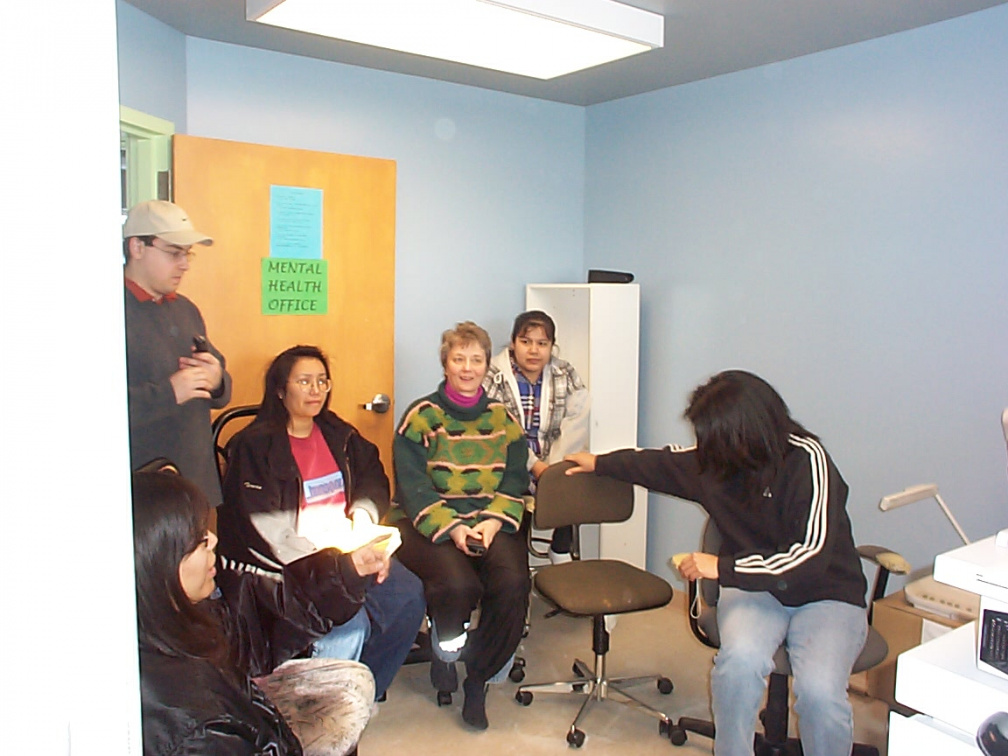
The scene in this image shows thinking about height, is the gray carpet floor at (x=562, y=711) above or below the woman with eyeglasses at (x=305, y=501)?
below

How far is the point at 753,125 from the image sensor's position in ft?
11.8

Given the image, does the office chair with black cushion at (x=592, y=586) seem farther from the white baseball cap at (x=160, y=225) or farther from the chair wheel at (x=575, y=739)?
the white baseball cap at (x=160, y=225)

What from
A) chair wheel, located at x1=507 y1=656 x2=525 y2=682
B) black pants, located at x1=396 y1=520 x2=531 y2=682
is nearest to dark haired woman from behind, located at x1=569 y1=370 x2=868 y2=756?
black pants, located at x1=396 y1=520 x2=531 y2=682

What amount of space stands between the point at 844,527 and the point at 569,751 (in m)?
1.11

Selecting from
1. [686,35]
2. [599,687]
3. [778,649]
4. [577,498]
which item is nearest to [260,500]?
[577,498]

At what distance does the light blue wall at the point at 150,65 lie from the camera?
9.13 feet

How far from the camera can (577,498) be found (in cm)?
307

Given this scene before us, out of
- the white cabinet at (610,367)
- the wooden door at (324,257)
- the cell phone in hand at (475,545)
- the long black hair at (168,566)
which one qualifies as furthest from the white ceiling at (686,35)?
the long black hair at (168,566)

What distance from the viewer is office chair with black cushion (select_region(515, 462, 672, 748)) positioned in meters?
2.72

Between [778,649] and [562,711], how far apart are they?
0.90m

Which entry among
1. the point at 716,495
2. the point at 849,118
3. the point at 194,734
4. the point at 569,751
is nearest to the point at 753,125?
the point at 849,118

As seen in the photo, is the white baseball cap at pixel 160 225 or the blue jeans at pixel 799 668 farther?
the white baseball cap at pixel 160 225

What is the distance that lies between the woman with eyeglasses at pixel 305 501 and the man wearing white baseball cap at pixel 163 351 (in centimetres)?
19

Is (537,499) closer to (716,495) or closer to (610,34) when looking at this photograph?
(716,495)
